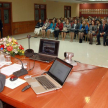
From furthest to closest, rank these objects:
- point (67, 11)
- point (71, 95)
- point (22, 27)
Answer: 1. point (67, 11)
2. point (22, 27)
3. point (71, 95)

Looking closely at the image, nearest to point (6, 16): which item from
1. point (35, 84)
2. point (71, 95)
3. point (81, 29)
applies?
point (81, 29)

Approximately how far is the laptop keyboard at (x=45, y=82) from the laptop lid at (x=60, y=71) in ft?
0.30

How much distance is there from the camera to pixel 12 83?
1864 millimetres

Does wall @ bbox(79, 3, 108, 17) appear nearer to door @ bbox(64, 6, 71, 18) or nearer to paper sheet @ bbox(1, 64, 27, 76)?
door @ bbox(64, 6, 71, 18)

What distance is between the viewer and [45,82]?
73.7 inches

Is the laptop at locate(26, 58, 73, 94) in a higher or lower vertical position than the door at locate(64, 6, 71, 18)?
lower

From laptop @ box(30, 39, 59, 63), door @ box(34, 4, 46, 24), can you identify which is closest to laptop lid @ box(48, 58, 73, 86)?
laptop @ box(30, 39, 59, 63)

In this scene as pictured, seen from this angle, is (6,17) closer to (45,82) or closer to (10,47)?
→ (10,47)

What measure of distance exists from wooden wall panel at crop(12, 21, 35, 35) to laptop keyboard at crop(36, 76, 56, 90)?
31.5 feet

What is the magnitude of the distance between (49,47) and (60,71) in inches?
41.9

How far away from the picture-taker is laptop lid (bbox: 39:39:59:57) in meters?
2.87

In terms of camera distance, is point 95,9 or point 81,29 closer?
point 81,29

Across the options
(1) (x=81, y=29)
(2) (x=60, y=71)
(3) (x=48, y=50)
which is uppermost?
(1) (x=81, y=29)

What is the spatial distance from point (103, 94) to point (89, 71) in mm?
641
